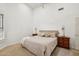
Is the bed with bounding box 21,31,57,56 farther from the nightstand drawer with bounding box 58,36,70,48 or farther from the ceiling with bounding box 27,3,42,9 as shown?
the ceiling with bounding box 27,3,42,9

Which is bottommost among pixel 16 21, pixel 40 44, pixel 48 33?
pixel 40 44

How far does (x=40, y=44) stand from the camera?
1.84 m

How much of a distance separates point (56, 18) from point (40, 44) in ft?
2.39

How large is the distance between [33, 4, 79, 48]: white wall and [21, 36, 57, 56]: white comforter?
313 millimetres

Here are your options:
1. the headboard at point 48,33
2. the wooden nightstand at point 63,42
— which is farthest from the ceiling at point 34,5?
the wooden nightstand at point 63,42

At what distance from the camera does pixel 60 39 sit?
2006mm

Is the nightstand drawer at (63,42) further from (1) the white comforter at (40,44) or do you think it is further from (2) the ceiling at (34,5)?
(2) the ceiling at (34,5)

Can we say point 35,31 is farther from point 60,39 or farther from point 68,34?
point 68,34

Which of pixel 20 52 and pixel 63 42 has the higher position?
pixel 63 42

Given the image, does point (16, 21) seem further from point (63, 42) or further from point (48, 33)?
point (63, 42)

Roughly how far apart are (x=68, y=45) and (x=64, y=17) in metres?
0.69

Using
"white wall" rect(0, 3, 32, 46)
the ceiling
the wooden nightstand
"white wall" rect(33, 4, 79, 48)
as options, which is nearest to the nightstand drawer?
the wooden nightstand

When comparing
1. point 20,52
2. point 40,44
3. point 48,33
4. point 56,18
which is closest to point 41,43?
point 40,44

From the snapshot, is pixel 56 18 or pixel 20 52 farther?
pixel 56 18
